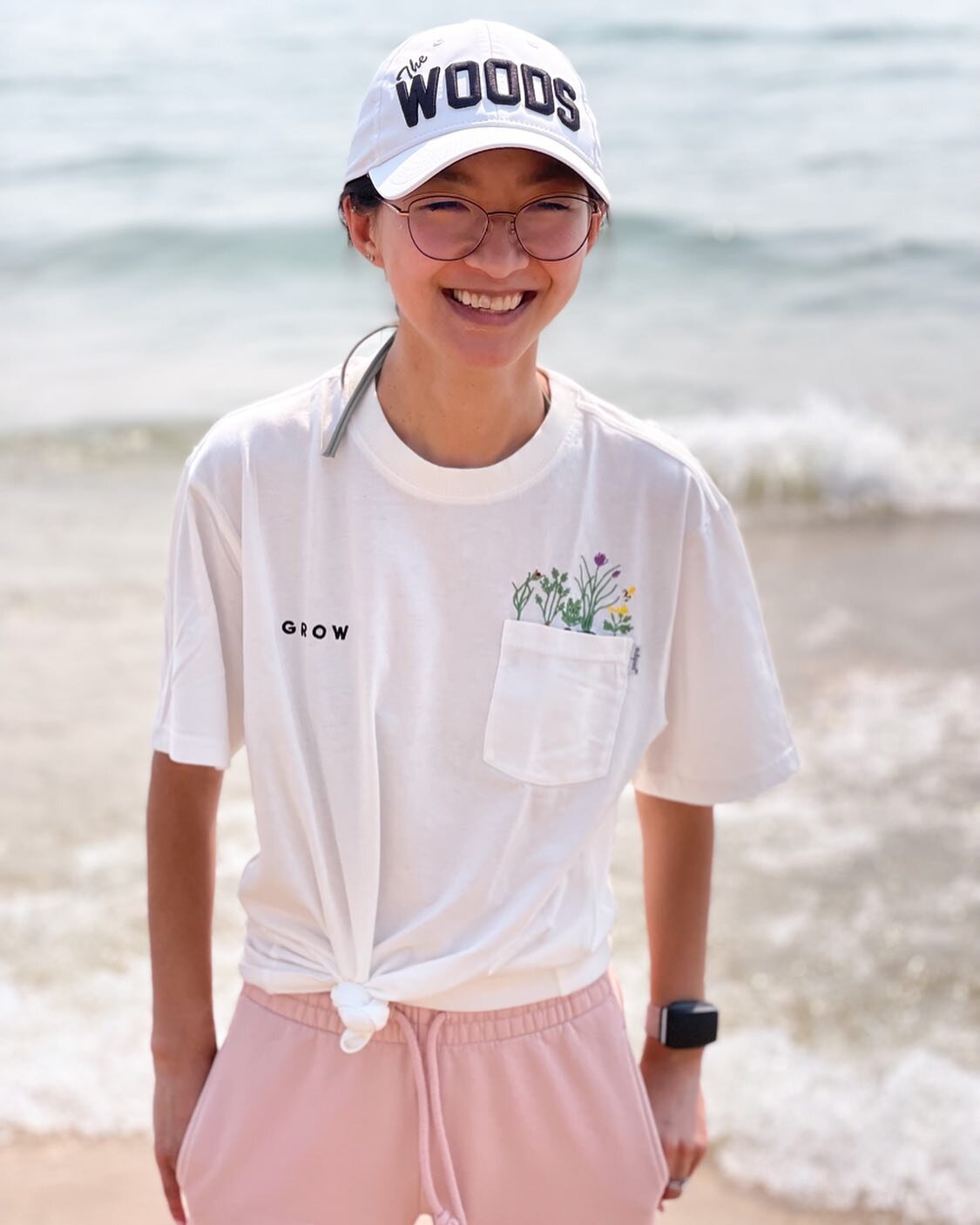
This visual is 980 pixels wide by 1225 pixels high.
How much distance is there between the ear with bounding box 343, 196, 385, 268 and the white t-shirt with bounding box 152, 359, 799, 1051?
15cm

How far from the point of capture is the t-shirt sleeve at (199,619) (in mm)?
1530

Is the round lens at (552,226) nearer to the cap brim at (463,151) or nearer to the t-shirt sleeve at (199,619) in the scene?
the cap brim at (463,151)

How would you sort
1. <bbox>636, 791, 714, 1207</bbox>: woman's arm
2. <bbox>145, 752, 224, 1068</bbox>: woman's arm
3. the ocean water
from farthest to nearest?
the ocean water < <bbox>636, 791, 714, 1207</bbox>: woman's arm < <bbox>145, 752, 224, 1068</bbox>: woman's arm

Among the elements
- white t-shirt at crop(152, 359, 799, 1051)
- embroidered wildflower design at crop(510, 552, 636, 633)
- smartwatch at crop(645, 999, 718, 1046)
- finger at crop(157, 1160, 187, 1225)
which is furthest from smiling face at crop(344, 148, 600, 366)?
finger at crop(157, 1160, 187, 1225)

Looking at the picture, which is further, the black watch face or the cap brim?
the black watch face

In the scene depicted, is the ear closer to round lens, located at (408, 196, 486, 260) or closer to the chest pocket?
round lens, located at (408, 196, 486, 260)

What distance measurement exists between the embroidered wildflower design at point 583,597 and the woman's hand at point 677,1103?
519mm

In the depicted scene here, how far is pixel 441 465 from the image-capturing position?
5.08 ft

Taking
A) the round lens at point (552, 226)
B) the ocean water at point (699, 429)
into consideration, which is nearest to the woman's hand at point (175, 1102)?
the round lens at point (552, 226)

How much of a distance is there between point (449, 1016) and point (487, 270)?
74 cm

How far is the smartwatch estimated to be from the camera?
1.72m

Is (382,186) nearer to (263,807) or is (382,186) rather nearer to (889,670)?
(263,807)

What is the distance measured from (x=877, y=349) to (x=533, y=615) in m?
8.69

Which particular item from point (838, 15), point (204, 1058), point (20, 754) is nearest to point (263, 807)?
point (204, 1058)
